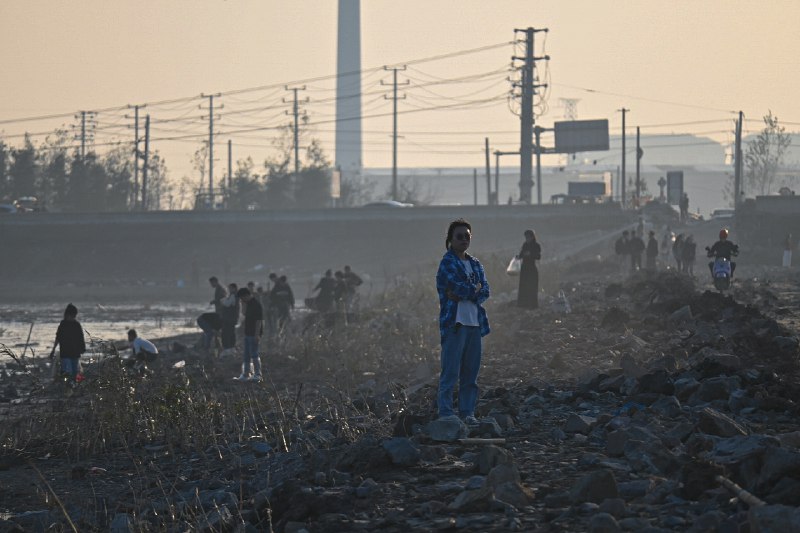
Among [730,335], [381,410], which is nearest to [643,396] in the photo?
[381,410]

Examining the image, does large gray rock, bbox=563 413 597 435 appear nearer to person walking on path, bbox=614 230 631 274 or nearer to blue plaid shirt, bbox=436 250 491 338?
blue plaid shirt, bbox=436 250 491 338

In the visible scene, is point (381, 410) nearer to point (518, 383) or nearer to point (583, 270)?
point (518, 383)

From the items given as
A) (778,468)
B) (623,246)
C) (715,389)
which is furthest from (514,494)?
(623,246)

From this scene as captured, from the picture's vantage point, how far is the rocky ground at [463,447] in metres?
8.32

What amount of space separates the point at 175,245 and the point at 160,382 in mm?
63138

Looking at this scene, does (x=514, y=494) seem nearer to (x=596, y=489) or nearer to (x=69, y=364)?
(x=596, y=489)

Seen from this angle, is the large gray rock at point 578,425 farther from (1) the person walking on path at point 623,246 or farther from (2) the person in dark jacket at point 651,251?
(1) the person walking on path at point 623,246

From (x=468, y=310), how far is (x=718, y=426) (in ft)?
7.53

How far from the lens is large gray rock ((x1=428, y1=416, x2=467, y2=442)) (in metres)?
10.5

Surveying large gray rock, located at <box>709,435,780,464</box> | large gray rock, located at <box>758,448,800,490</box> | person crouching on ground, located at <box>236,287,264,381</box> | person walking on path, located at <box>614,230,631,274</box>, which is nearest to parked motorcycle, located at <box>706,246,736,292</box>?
person crouching on ground, located at <box>236,287,264,381</box>

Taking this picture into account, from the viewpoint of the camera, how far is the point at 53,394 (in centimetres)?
1991

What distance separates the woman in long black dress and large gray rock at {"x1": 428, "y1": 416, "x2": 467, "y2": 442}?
12399mm

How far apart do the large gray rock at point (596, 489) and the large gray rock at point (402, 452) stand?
5.40 feet

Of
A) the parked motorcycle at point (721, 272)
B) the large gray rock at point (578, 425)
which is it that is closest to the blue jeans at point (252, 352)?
the large gray rock at point (578, 425)
